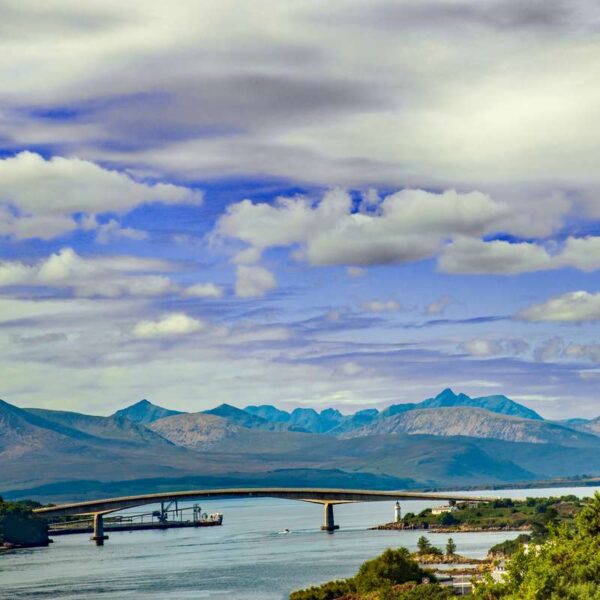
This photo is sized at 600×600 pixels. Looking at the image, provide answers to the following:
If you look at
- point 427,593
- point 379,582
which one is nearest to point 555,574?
point 427,593

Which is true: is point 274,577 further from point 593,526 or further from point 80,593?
point 593,526

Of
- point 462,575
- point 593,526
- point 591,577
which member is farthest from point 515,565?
point 462,575

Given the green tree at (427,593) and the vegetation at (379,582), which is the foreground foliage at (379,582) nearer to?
the vegetation at (379,582)

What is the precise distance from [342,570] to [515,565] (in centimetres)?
8029

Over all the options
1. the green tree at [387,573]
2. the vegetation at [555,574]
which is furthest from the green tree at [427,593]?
the vegetation at [555,574]

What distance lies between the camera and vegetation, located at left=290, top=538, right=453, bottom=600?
125188 millimetres

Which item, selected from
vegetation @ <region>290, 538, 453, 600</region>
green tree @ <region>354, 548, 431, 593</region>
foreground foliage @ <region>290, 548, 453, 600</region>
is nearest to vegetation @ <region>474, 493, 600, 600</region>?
vegetation @ <region>290, 538, 453, 600</region>

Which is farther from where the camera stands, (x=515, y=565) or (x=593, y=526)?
(x=593, y=526)

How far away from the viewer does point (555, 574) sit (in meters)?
82.7

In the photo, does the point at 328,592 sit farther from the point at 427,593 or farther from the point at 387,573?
the point at 427,593

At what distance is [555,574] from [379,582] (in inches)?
1858

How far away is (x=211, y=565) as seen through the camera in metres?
190

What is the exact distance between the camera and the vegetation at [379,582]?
125m

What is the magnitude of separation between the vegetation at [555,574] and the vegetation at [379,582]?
23340 millimetres
